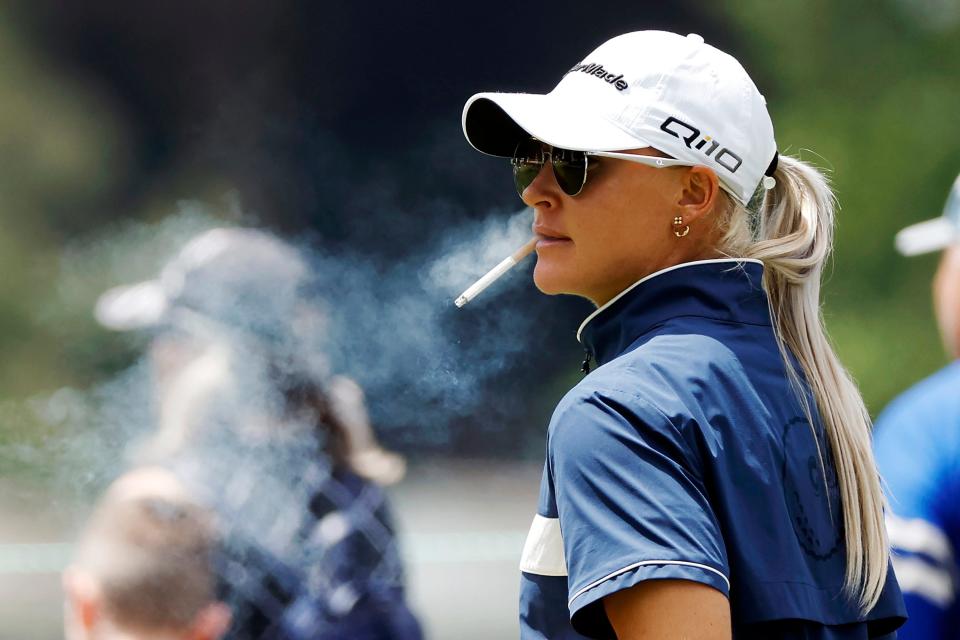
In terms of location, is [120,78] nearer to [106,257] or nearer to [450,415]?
[106,257]

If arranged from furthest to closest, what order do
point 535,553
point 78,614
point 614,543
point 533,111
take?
point 78,614 < point 533,111 < point 535,553 < point 614,543

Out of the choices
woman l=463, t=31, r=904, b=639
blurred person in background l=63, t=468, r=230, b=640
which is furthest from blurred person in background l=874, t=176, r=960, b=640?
blurred person in background l=63, t=468, r=230, b=640

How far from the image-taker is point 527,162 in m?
1.22

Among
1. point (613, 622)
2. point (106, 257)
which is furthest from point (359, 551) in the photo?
point (613, 622)

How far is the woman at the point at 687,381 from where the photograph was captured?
0.91 m

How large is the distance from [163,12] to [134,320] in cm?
61

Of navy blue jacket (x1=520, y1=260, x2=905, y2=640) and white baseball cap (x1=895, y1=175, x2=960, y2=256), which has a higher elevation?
white baseball cap (x1=895, y1=175, x2=960, y2=256)

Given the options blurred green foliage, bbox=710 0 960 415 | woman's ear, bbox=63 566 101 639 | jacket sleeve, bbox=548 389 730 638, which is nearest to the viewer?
jacket sleeve, bbox=548 389 730 638

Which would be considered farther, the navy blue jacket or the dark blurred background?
the dark blurred background

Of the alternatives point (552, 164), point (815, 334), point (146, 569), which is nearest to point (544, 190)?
point (552, 164)

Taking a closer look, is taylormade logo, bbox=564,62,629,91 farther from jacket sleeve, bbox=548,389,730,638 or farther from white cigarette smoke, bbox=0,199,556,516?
white cigarette smoke, bbox=0,199,556,516

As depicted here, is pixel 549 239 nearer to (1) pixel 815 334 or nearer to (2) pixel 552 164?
(2) pixel 552 164

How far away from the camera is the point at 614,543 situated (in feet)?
2.94

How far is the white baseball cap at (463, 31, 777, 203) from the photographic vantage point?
1104mm
